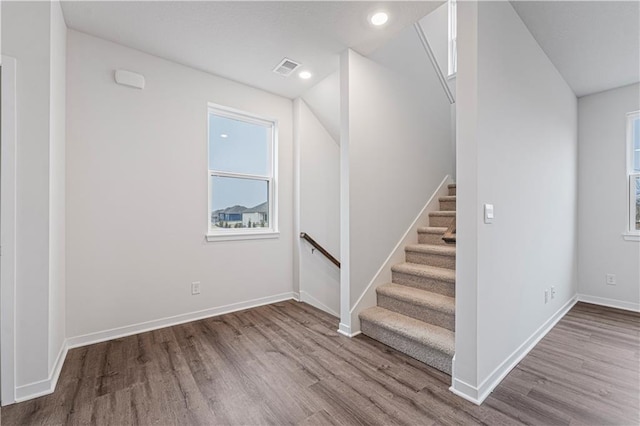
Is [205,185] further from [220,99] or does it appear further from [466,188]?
[466,188]

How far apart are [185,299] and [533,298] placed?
132 inches

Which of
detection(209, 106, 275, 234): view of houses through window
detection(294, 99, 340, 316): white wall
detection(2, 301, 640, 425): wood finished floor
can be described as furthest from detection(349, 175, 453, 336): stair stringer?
detection(209, 106, 275, 234): view of houses through window

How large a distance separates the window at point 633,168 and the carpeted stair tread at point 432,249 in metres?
2.54

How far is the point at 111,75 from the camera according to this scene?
2.58m

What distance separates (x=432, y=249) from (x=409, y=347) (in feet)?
3.37

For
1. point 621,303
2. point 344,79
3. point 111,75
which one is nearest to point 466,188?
point 344,79

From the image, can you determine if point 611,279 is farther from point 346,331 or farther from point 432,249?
point 346,331

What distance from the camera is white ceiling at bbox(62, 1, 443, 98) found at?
7.02 ft

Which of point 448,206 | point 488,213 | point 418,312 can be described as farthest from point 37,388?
point 448,206

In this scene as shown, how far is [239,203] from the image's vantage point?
3.50 meters

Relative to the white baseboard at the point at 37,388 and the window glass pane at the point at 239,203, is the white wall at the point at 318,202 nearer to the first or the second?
the window glass pane at the point at 239,203

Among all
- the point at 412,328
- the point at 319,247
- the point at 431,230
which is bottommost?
the point at 412,328

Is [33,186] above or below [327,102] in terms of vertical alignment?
below

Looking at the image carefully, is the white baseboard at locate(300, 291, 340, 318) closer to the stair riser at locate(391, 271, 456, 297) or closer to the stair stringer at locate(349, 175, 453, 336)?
the stair stringer at locate(349, 175, 453, 336)
